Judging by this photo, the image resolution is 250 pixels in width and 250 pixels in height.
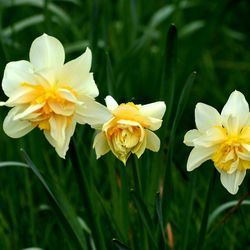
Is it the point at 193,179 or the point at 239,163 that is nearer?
the point at 239,163

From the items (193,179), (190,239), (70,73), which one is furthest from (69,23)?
(70,73)

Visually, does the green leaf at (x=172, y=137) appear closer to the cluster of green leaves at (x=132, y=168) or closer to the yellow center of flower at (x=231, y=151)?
the cluster of green leaves at (x=132, y=168)

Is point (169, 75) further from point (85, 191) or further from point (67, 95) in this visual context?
point (67, 95)

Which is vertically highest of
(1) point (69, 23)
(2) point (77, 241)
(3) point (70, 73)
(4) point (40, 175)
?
(1) point (69, 23)

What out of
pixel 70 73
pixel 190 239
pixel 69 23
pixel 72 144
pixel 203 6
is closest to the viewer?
pixel 70 73

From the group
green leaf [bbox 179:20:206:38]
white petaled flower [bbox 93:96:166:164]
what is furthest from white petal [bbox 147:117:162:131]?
green leaf [bbox 179:20:206:38]

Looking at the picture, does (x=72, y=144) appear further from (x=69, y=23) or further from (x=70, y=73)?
(x=69, y=23)
